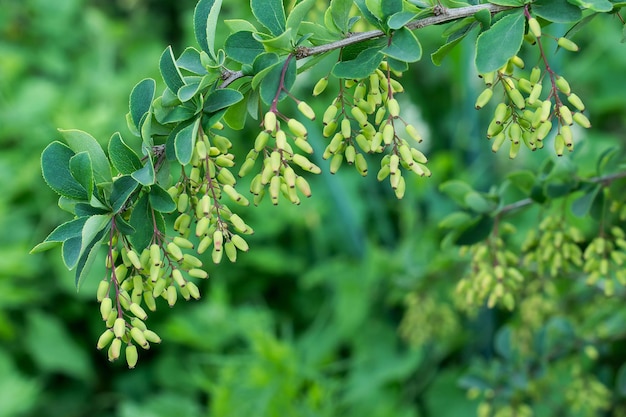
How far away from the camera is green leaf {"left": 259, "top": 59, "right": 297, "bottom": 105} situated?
0.66 metres

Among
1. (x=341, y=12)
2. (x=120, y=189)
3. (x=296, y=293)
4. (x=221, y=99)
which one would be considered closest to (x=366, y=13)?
(x=341, y=12)

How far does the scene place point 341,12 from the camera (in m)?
0.67

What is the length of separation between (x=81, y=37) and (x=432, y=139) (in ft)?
4.71

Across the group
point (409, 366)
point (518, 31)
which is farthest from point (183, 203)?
point (409, 366)

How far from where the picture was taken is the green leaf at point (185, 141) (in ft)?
2.06

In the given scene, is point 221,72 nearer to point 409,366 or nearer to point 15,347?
point 409,366

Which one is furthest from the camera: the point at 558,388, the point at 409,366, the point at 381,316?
the point at 381,316

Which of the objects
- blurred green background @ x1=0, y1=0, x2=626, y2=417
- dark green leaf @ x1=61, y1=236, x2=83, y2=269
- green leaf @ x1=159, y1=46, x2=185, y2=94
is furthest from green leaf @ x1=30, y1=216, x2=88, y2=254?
blurred green background @ x1=0, y1=0, x2=626, y2=417

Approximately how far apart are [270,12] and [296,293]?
179cm

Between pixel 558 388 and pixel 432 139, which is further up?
pixel 558 388

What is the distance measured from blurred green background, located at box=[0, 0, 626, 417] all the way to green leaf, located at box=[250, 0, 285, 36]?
93cm

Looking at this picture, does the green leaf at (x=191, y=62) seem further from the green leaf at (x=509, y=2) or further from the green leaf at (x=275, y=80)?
the green leaf at (x=509, y=2)

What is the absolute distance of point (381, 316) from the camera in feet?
7.12

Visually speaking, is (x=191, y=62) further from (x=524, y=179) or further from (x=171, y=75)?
(x=524, y=179)
